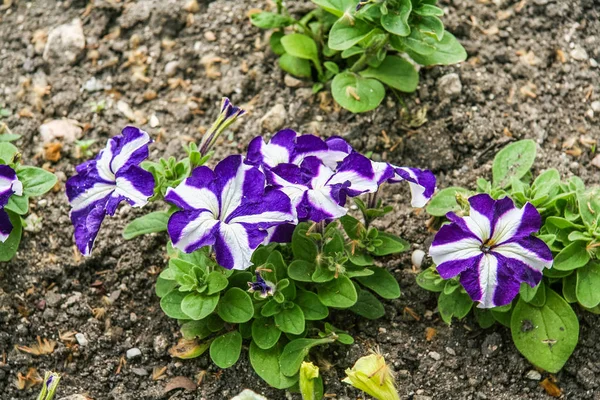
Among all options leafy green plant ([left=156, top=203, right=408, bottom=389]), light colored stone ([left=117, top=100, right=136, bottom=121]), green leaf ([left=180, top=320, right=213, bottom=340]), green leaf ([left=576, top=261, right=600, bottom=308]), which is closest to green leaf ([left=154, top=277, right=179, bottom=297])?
leafy green plant ([left=156, top=203, right=408, bottom=389])

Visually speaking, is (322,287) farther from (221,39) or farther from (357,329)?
(221,39)

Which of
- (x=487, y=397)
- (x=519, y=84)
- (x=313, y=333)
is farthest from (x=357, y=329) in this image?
(x=519, y=84)

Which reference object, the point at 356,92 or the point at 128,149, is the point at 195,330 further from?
the point at 356,92

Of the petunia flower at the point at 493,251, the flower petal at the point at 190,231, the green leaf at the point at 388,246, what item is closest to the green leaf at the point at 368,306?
the green leaf at the point at 388,246

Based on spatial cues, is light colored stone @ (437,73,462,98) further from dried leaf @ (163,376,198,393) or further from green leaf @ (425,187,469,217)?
dried leaf @ (163,376,198,393)

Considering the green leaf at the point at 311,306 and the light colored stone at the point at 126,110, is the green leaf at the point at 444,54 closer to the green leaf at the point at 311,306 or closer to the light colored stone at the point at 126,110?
the green leaf at the point at 311,306

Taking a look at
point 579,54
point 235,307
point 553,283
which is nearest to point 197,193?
point 235,307
